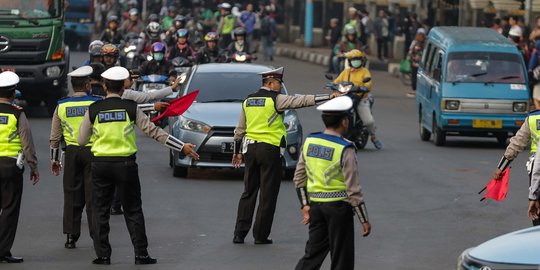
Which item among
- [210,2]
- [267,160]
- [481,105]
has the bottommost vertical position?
[210,2]

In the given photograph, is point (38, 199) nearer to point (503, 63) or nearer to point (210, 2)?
point (503, 63)

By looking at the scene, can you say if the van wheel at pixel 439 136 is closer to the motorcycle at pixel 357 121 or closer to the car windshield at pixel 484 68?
the car windshield at pixel 484 68

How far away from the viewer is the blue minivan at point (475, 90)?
24.9m

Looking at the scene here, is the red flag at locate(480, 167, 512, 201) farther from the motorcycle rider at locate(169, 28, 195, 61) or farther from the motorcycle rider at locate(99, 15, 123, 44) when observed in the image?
the motorcycle rider at locate(99, 15, 123, 44)

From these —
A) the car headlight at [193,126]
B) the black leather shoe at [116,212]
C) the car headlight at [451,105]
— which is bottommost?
the car headlight at [451,105]

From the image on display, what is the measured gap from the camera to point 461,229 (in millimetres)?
15680

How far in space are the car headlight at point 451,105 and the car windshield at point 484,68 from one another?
0.42 m

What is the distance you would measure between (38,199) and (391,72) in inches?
1106

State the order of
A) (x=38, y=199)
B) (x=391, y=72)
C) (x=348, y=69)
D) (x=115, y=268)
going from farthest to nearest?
(x=391, y=72), (x=348, y=69), (x=38, y=199), (x=115, y=268)

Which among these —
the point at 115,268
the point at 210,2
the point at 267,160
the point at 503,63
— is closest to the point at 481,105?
the point at 503,63

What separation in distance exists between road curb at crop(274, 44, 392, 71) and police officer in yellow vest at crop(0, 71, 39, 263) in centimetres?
3255

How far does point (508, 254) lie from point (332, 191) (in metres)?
2.18

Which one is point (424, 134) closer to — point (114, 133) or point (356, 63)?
point (356, 63)

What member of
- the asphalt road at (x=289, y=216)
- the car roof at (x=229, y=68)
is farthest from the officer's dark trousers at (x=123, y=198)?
the car roof at (x=229, y=68)
